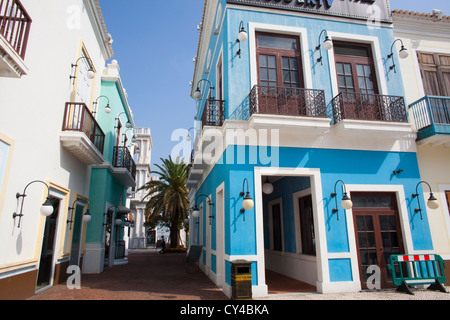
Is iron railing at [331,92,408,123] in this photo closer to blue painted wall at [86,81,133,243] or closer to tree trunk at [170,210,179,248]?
blue painted wall at [86,81,133,243]

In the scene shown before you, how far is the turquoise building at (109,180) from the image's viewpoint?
11.9m

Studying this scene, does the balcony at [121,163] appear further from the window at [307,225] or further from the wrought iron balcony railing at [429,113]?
the wrought iron balcony railing at [429,113]

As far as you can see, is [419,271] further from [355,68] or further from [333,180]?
[355,68]

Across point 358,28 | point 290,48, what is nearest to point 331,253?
point 290,48

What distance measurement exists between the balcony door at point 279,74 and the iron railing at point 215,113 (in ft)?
4.01

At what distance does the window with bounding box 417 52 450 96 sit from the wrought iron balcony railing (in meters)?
0.79

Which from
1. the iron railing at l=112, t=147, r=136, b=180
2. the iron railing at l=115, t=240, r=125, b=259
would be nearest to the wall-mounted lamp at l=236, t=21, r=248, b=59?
the iron railing at l=112, t=147, r=136, b=180

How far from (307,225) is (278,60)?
16.8ft

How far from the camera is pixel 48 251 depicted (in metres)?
8.30

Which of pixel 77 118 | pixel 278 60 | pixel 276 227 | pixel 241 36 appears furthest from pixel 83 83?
pixel 276 227

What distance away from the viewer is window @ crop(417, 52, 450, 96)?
31.6 ft

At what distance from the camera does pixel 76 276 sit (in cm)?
977
